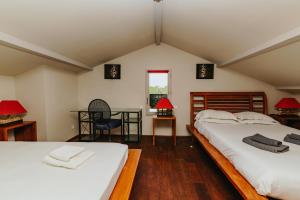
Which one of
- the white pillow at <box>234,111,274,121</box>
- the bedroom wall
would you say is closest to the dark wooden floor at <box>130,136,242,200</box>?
the white pillow at <box>234,111,274,121</box>

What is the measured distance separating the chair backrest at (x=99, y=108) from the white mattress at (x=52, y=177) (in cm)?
159

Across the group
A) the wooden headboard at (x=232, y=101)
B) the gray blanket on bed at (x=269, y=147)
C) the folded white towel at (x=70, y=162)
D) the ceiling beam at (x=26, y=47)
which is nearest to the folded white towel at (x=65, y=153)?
the folded white towel at (x=70, y=162)

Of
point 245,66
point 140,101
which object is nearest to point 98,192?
point 140,101

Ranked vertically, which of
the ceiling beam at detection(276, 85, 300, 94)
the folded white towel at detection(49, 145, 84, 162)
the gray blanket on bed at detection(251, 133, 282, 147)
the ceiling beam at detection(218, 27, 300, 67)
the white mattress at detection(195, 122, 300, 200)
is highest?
the ceiling beam at detection(218, 27, 300, 67)

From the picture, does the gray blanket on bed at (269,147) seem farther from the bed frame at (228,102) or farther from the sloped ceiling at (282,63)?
the bed frame at (228,102)

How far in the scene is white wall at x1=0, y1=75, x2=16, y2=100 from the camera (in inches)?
111

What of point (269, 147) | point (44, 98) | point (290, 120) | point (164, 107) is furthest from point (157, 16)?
point (290, 120)

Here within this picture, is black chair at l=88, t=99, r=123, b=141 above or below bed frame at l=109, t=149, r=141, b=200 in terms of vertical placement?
above

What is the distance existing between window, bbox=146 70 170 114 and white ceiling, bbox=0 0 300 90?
108cm

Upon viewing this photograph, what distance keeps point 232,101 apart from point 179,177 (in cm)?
246

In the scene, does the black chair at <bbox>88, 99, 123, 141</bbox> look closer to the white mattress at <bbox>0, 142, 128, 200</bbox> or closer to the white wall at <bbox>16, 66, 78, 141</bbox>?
the white wall at <bbox>16, 66, 78, 141</bbox>

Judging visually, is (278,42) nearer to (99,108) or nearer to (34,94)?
(99,108)

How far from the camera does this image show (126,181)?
4.86ft

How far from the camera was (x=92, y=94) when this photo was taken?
4242 millimetres
